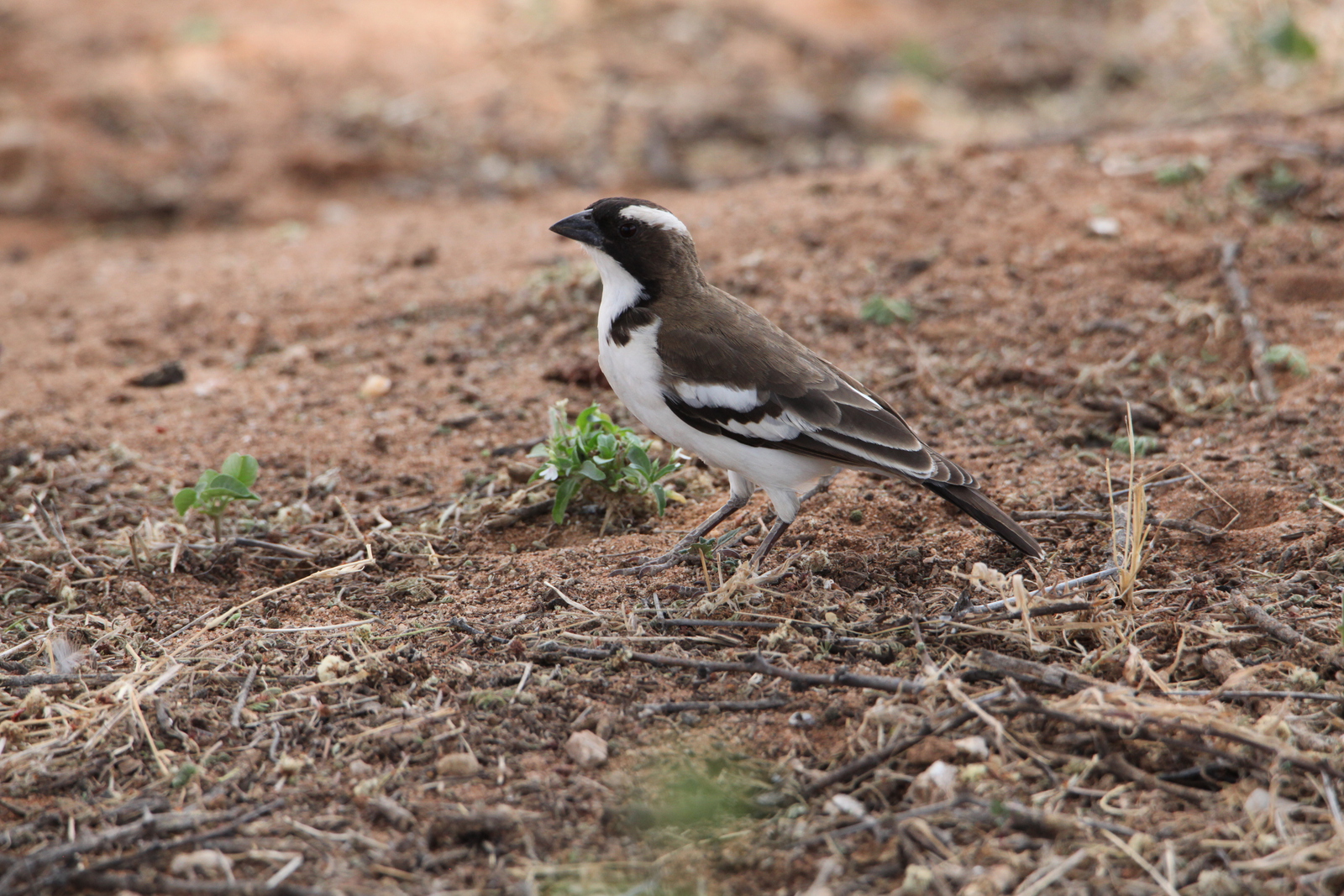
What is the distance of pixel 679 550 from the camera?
4.64 meters

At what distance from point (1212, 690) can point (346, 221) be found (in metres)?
7.45

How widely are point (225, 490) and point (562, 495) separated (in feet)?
4.25

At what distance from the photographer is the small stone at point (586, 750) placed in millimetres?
3428

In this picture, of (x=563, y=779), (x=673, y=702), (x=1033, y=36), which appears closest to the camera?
(x=563, y=779)

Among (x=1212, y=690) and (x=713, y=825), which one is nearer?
(x=713, y=825)

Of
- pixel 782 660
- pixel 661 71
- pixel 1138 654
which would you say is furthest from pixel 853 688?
pixel 661 71

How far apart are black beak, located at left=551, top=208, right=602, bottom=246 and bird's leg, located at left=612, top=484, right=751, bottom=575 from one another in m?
1.21

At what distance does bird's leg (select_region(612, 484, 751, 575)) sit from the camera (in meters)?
4.53

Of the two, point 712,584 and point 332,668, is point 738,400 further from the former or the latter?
point 332,668

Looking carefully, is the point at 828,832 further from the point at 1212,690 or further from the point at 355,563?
the point at 355,563

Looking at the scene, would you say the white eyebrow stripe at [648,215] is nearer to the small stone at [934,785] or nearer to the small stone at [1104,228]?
the small stone at [934,785]

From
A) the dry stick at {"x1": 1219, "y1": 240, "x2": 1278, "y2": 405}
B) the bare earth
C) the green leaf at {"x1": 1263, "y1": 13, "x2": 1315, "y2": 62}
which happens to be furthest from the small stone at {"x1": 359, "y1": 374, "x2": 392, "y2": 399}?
the green leaf at {"x1": 1263, "y1": 13, "x2": 1315, "y2": 62}

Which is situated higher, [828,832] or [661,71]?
[661,71]

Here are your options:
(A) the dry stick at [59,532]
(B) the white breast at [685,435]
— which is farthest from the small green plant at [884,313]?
(A) the dry stick at [59,532]
